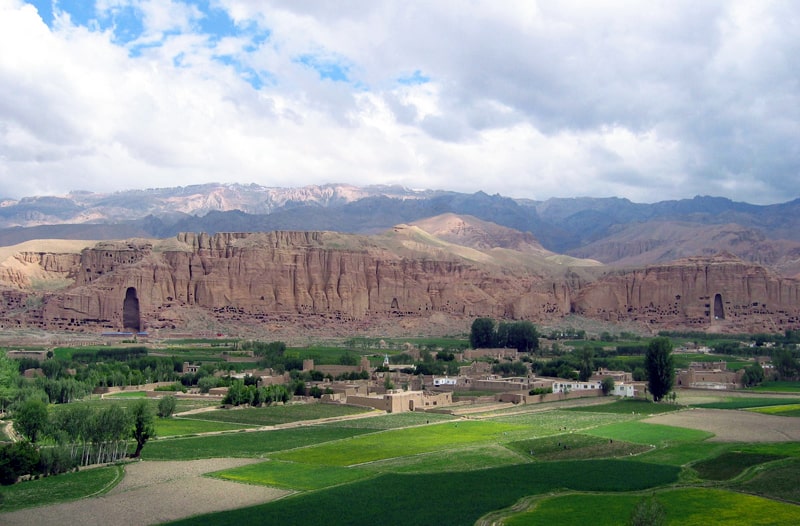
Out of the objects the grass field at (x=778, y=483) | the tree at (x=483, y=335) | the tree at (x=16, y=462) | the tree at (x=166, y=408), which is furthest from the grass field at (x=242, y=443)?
the tree at (x=483, y=335)

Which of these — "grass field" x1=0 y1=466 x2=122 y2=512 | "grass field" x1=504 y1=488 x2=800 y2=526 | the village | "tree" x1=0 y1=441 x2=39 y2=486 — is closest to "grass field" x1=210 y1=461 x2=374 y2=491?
"grass field" x1=0 y1=466 x2=122 y2=512

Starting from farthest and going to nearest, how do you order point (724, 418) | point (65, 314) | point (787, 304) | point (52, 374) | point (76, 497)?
point (787, 304) < point (65, 314) < point (52, 374) < point (724, 418) < point (76, 497)

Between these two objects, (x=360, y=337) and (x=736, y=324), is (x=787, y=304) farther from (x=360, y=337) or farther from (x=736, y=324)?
(x=360, y=337)

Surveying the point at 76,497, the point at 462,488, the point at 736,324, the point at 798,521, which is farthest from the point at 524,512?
the point at 736,324

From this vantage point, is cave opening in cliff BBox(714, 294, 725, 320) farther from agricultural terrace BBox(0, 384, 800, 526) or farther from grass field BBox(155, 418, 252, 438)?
grass field BBox(155, 418, 252, 438)

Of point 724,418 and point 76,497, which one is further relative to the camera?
point 724,418
